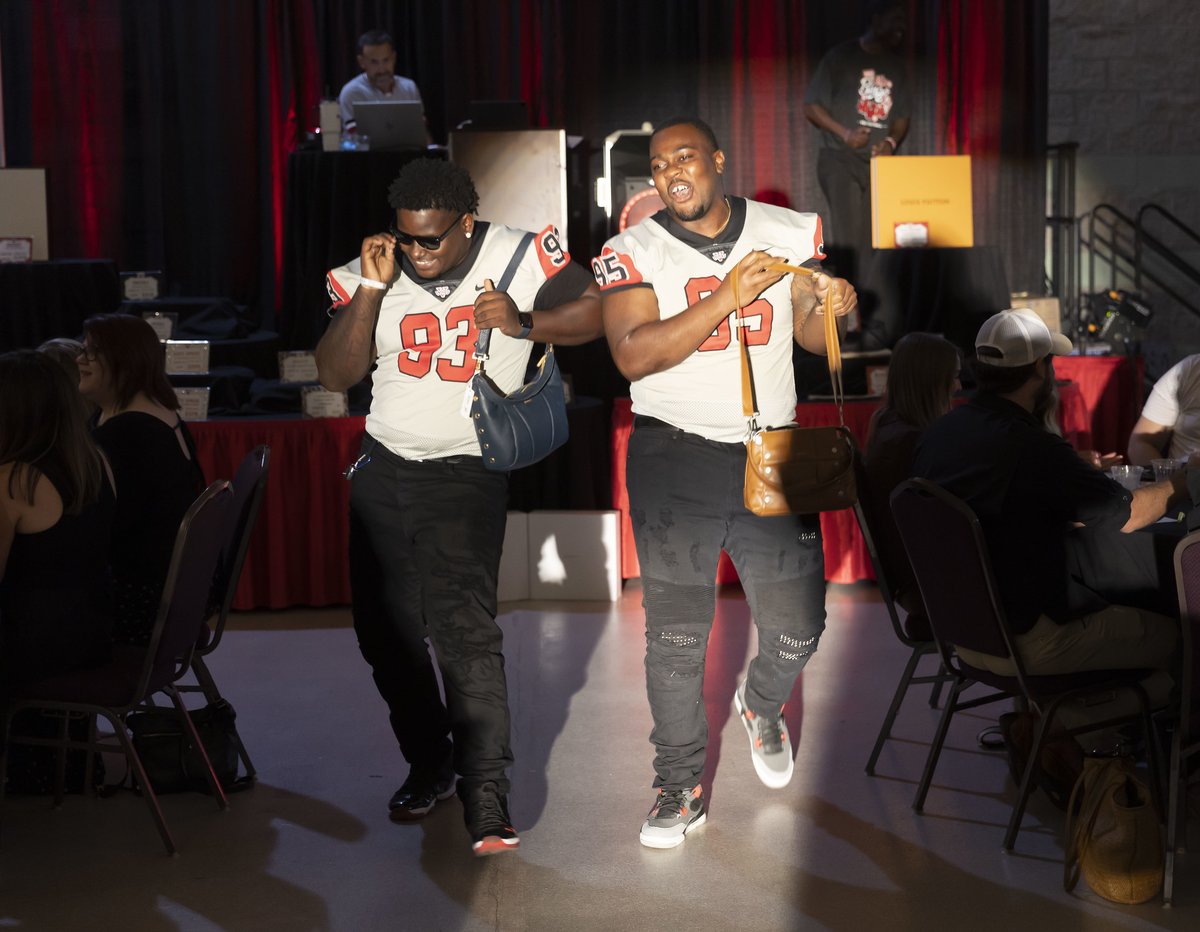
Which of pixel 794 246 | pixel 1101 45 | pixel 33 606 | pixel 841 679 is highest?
pixel 1101 45

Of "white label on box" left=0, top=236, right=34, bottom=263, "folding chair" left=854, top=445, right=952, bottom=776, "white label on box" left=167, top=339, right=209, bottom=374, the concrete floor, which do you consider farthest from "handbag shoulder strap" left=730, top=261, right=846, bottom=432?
"white label on box" left=0, top=236, right=34, bottom=263

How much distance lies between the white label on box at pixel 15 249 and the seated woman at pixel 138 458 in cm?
312

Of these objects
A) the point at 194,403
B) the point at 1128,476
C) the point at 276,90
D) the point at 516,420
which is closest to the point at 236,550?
the point at 516,420

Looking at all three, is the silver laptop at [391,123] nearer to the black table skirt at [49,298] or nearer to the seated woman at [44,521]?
the black table skirt at [49,298]

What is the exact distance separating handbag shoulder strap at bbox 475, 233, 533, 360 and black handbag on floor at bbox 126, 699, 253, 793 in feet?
4.00

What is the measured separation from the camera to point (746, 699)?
348cm

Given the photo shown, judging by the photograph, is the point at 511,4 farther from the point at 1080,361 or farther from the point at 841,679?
the point at 841,679

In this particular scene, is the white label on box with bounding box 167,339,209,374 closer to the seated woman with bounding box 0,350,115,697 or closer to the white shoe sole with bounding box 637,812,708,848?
the seated woman with bounding box 0,350,115,697

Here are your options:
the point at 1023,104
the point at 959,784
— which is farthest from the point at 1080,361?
the point at 959,784

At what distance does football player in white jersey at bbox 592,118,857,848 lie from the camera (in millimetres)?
2984

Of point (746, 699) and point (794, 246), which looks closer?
point (794, 246)

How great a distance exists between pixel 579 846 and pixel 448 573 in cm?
67

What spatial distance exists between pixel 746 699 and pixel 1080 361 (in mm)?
3647

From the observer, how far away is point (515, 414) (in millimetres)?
3027
